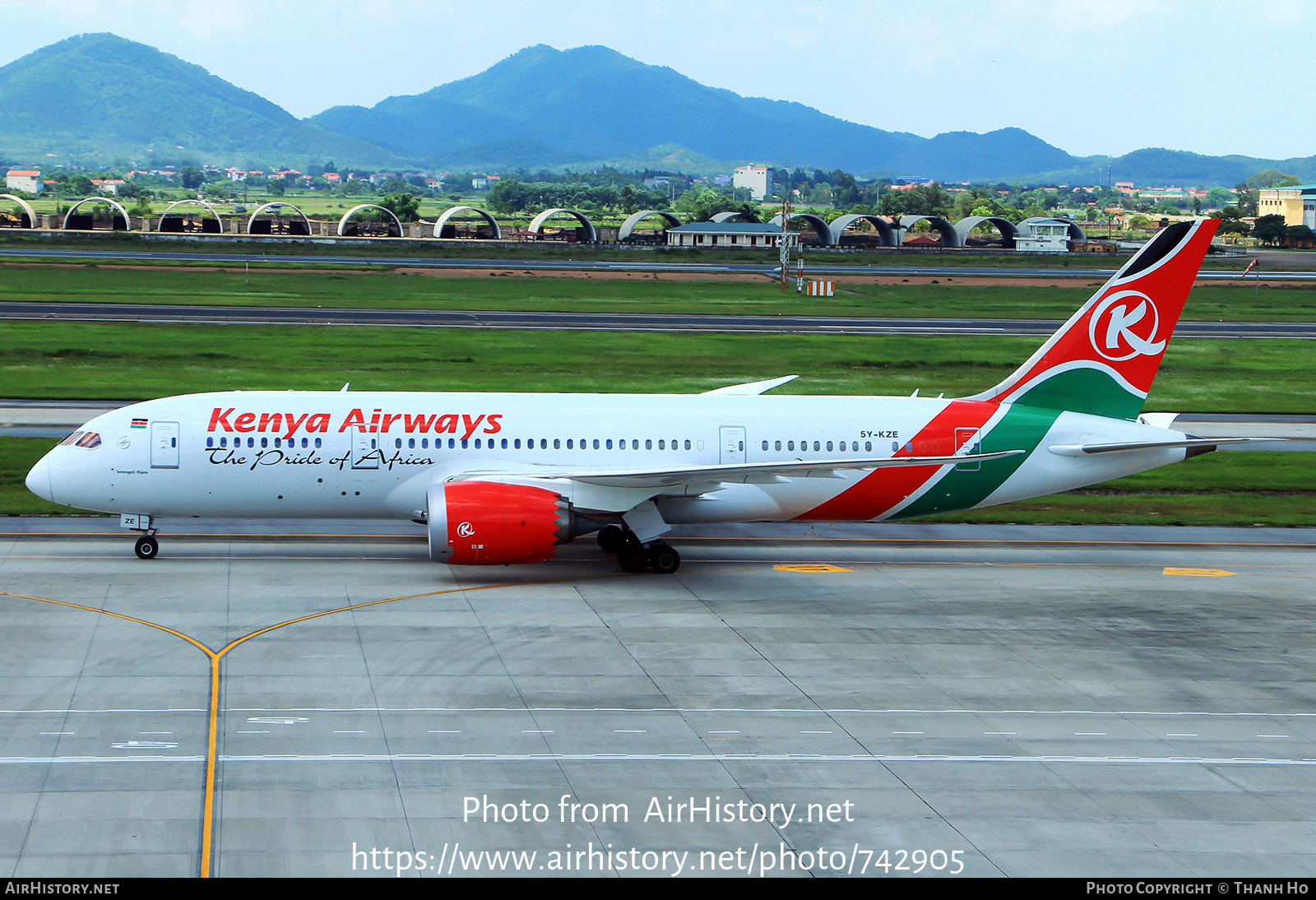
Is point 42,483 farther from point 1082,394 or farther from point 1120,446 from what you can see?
point 1120,446

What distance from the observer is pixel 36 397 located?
54.5 meters

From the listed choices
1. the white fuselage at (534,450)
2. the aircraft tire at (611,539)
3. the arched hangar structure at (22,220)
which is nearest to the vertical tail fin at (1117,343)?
the white fuselage at (534,450)

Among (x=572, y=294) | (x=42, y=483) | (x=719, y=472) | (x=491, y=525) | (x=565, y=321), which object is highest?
(x=572, y=294)

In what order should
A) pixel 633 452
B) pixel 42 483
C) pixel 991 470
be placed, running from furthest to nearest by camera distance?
pixel 991 470 < pixel 633 452 < pixel 42 483

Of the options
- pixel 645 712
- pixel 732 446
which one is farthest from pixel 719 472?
pixel 645 712

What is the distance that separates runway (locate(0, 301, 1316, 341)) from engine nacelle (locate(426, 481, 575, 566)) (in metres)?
53.4

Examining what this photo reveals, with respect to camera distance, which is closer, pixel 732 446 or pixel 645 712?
pixel 645 712

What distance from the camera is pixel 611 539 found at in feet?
109

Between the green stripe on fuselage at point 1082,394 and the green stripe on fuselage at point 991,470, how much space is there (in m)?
0.69

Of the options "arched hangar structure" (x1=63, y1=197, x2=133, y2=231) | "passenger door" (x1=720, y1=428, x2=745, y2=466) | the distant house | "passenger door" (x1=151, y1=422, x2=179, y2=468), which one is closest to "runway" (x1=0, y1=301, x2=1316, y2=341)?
"passenger door" (x1=151, y1=422, x2=179, y2=468)

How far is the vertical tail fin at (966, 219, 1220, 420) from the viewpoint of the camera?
114 ft

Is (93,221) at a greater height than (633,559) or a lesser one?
greater

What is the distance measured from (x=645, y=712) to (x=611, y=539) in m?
11.0

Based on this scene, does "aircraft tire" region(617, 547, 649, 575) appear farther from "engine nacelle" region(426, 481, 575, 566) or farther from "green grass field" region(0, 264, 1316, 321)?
"green grass field" region(0, 264, 1316, 321)
